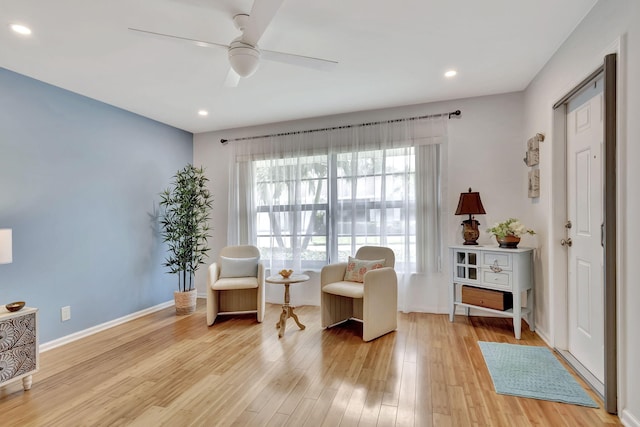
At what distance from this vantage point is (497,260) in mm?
3258

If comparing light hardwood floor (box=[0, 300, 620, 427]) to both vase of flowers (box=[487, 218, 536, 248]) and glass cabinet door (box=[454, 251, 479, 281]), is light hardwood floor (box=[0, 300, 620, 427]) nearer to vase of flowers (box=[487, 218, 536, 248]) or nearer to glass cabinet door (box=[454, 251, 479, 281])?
glass cabinet door (box=[454, 251, 479, 281])

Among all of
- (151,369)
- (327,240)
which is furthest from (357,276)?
(151,369)

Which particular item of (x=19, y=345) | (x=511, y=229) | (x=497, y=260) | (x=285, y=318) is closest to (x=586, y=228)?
(x=511, y=229)

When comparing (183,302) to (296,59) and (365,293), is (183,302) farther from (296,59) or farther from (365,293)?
(296,59)

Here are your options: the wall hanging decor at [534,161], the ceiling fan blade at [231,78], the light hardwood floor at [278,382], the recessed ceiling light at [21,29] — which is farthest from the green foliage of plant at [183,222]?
the wall hanging decor at [534,161]

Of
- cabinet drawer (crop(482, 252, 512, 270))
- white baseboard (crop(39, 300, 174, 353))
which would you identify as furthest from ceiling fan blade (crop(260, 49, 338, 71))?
white baseboard (crop(39, 300, 174, 353))

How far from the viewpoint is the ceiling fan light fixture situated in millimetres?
2137

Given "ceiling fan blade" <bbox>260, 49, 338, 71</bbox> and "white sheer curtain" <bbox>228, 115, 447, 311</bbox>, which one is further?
"white sheer curtain" <bbox>228, 115, 447, 311</bbox>

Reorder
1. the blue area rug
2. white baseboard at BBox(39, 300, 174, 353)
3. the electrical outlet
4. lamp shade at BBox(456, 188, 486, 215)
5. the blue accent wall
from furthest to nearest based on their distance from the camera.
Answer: lamp shade at BBox(456, 188, 486, 215) → the electrical outlet → white baseboard at BBox(39, 300, 174, 353) → the blue accent wall → the blue area rug

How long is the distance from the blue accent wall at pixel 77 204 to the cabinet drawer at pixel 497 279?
13.1 feet

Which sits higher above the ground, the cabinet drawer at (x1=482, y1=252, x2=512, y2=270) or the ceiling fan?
the ceiling fan

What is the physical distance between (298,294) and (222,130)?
2.72 m
